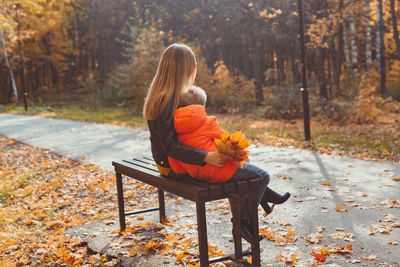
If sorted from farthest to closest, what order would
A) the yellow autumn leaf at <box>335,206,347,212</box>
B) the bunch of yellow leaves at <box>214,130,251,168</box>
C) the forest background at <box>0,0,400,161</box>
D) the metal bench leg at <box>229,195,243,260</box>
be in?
1. the forest background at <box>0,0,400,161</box>
2. the yellow autumn leaf at <box>335,206,347,212</box>
3. the metal bench leg at <box>229,195,243,260</box>
4. the bunch of yellow leaves at <box>214,130,251,168</box>

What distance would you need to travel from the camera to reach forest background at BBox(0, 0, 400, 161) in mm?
13102

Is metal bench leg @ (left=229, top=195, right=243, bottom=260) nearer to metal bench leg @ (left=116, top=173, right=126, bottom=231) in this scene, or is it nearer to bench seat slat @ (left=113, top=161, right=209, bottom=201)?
bench seat slat @ (left=113, top=161, right=209, bottom=201)

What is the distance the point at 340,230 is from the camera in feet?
13.1

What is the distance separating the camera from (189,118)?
3043 mm

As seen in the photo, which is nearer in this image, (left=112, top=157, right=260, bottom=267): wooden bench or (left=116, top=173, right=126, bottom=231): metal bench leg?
(left=112, top=157, right=260, bottom=267): wooden bench

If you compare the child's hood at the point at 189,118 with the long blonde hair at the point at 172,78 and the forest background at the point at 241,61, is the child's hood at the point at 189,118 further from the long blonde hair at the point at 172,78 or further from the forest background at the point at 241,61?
the forest background at the point at 241,61

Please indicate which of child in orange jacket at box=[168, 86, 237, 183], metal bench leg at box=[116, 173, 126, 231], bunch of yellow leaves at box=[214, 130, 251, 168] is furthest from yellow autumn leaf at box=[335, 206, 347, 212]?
metal bench leg at box=[116, 173, 126, 231]

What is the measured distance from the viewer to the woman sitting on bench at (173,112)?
120 inches

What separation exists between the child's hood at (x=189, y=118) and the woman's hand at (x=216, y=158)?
0.87ft

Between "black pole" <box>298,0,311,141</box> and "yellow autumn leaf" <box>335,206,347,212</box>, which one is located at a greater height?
"black pole" <box>298,0,311,141</box>

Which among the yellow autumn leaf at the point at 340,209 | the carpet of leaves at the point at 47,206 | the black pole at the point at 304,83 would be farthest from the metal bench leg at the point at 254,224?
the black pole at the point at 304,83

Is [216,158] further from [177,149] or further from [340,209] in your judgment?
[340,209]

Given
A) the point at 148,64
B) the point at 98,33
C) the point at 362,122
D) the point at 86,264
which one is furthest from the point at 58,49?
the point at 86,264

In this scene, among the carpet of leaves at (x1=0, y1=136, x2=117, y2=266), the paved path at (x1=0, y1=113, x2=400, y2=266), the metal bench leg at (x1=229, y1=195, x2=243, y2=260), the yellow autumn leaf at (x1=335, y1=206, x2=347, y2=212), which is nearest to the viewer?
the metal bench leg at (x1=229, y1=195, x2=243, y2=260)
